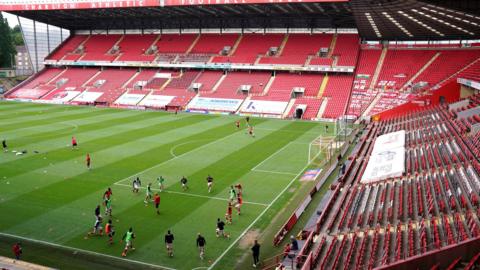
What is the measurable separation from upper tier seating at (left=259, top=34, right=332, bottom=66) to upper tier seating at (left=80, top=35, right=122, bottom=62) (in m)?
28.8

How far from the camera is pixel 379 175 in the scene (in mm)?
23516

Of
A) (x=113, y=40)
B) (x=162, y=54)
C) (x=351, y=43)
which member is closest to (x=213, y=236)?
(x=351, y=43)

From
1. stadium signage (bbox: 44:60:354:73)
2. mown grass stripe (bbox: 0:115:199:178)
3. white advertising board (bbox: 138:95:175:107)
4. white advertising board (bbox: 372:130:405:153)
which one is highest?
stadium signage (bbox: 44:60:354:73)

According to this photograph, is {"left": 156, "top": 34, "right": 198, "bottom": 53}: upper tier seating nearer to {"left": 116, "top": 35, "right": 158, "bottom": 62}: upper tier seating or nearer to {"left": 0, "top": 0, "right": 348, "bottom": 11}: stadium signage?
{"left": 116, "top": 35, "right": 158, "bottom": 62}: upper tier seating

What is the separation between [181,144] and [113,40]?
50092mm

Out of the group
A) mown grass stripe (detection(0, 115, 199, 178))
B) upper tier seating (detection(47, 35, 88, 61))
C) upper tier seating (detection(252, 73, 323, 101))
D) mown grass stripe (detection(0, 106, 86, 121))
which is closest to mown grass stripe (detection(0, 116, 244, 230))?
mown grass stripe (detection(0, 115, 199, 178))

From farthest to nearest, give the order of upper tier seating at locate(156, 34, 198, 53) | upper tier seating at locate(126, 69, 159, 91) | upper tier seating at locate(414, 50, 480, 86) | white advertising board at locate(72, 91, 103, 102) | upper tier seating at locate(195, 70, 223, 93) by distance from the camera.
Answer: upper tier seating at locate(156, 34, 198, 53), upper tier seating at locate(126, 69, 159, 91), white advertising board at locate(72, 91, 103, 102), upper tier seating at locate(195, 70, 223, 93), upper tier seating at locate(414, 50, 480, 86)

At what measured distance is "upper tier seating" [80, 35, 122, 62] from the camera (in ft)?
249

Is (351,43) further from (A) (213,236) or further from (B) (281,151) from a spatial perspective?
(A) (213,236)

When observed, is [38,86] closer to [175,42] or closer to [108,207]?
[175,42]

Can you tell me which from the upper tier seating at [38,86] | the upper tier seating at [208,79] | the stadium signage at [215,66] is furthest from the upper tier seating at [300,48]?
the upper tier seating at [38,86]

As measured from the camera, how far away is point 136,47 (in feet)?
251

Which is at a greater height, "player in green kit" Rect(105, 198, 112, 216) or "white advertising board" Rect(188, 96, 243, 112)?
"white advertising board" Rect(188, 96, 243, 112)

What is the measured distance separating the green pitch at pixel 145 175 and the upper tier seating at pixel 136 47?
24.8 meters
